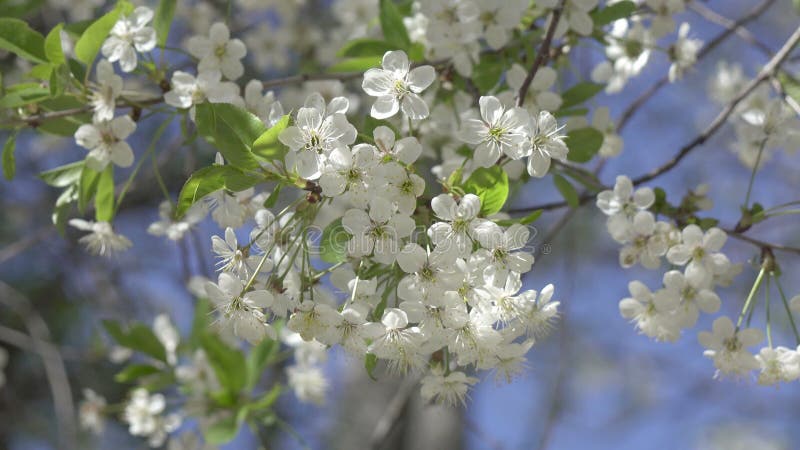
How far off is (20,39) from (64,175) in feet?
0.93

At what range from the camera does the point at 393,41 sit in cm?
170

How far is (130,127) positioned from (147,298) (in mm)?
3008

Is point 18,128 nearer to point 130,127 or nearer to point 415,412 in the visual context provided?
point 130,127

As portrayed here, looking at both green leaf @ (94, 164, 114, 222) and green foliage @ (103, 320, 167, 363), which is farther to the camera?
green foliage @ (103, 320, 167, 363)

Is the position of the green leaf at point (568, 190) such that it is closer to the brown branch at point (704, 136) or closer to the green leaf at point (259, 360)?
the brown branch at point (704, 136)

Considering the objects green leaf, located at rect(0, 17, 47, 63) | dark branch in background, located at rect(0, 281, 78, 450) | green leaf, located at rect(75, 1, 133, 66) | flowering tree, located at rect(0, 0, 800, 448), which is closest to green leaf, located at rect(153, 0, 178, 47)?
flowering tree, located at rect(0, 0, 800, 448)

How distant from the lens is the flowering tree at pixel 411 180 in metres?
1.15

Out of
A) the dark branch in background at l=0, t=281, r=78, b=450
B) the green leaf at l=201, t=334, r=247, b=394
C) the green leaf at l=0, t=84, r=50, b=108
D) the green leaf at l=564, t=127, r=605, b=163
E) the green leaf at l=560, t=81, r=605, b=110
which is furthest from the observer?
the dark branch in background at l=0, t=281, r=78, b=450

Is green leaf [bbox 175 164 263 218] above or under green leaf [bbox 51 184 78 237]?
above

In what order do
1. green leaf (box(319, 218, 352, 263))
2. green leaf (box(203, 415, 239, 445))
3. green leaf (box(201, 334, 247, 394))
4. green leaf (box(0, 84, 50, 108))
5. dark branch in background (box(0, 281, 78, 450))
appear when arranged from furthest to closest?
dark branch in background (box(0, 281, 78, 450)) → green leaf (box(201, 334, 247, 394)) → green leaf (box(203, 415, 239, 445)) → green leaf (box(0, 84, 50, 108)) → green leaf (box(319, 218, 352, 263))

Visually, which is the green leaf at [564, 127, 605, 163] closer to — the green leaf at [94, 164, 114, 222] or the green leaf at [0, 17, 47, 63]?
the green leaf at [94, 164, 114, 222]

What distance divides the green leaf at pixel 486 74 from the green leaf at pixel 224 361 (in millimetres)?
932

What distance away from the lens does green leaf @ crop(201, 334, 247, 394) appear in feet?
6.54

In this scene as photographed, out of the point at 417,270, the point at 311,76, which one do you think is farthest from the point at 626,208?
the point at 311,76
